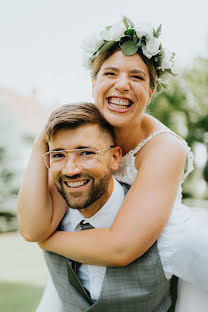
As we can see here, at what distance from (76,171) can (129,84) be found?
0.77 m

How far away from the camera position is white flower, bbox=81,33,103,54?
311cm

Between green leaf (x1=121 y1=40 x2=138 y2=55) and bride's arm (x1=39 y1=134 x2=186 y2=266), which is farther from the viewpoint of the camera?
green leaf (x1=121 y1=40 x2=138 y2=55)

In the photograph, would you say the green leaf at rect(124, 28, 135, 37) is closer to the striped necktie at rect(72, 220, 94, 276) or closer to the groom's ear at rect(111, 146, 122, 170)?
the groom's ear at rect(111, 146, 122, 170)

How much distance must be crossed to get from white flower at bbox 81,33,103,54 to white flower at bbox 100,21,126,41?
88 mm

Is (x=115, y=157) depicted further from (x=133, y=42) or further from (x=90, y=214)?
(x=133, y=42)

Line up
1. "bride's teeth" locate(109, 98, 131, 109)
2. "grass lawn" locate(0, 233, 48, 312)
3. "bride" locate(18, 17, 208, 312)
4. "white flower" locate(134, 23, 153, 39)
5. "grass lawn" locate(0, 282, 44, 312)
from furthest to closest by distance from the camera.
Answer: "grass lawn" locate(0, 233, 48, 312) < "grass lawn" locate(0, 282, 44, 312) < "white flower" locate(134, 23, 153, 39) < "bride's teeth" locate(109, 98, 131, 109) < "bride" locate(18, 17, 208, 312)

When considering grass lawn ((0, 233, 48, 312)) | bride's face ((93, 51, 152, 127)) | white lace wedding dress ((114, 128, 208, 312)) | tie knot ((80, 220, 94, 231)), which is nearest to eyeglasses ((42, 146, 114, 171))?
bride's face ((93, 51, 152, 127))

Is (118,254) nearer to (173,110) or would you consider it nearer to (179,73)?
(179,73)

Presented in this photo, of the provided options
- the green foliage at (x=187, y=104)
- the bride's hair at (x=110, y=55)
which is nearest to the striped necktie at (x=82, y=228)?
the bride's hair at (x=110, y=55)

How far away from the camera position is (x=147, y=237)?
245 centimetres

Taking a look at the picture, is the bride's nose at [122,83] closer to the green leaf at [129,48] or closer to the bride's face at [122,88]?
the bride's face at [122,88]

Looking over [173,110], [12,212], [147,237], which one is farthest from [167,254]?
[173,110]

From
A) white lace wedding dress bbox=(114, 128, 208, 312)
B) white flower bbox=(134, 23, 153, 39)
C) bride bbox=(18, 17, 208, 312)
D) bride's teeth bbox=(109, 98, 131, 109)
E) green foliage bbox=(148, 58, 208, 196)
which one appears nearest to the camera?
white lace wedding dress bbox=(114, 128, 208, 312)

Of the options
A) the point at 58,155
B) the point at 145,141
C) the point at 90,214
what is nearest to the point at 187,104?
the point at 145,141
